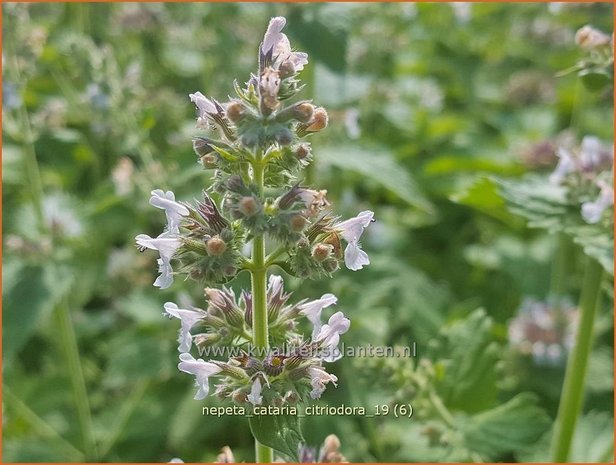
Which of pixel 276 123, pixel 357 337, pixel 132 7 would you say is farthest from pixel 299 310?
pixel 132 7

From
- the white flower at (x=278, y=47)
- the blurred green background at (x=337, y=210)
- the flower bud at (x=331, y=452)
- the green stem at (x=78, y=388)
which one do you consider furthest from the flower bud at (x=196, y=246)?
the green stem at (x=78, y=388)

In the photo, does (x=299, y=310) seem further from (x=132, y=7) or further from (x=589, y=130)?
(x=132, y=7)

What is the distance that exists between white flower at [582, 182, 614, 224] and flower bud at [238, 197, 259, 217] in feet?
4.70

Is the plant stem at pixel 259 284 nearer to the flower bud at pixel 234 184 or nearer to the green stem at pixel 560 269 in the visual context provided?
the flower bud at pixel 234 184

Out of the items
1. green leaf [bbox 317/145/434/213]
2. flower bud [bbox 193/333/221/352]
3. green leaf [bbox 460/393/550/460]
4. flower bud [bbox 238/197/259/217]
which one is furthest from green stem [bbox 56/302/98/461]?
flower bud [bbox 238/197/259/217]

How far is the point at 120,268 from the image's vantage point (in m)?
5.25

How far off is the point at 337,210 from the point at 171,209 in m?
2.94

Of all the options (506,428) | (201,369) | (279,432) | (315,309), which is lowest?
(506,428)

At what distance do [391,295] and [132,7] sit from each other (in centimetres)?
355

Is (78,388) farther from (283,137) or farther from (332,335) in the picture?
(283,137)

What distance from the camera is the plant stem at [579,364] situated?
2877 millimetres

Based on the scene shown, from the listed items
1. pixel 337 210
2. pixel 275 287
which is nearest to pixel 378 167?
pixel 337 210

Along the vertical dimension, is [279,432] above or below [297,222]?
below

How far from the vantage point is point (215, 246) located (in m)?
1.75
